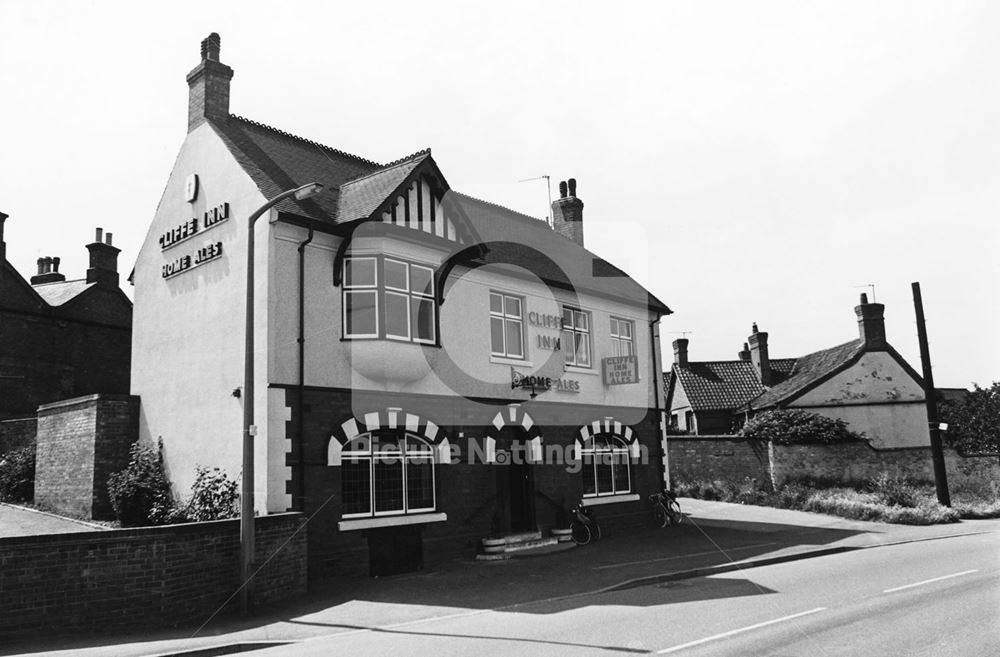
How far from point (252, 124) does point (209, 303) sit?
5200 millimetres

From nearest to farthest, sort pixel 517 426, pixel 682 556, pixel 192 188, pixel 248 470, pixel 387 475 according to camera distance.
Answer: pixel 248 470, pixel 387 475, pixel 682 556, pixel 192 188, pixel 517 426

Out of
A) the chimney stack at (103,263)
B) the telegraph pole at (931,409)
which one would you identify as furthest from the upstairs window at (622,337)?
the chimney stack at (103,263)

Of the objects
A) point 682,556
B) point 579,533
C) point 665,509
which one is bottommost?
point 682,556

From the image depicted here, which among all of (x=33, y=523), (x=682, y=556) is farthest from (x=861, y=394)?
(x=33, y=523)

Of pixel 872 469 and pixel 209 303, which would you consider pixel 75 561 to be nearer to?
pixel 209 303

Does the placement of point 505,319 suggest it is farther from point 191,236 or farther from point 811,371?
point 811,371

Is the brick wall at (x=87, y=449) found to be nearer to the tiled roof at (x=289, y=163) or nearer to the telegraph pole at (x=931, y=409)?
the tiled roof at (x=289, y=163)

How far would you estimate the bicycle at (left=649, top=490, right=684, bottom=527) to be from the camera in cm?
2277

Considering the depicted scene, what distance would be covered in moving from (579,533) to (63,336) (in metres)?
20.2

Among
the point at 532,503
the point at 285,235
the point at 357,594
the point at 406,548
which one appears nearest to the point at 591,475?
the point at 532,503

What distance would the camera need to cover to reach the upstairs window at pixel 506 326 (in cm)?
1945

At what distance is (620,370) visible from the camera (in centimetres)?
2197

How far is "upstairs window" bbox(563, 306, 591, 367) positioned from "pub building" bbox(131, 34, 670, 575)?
14 centimetres

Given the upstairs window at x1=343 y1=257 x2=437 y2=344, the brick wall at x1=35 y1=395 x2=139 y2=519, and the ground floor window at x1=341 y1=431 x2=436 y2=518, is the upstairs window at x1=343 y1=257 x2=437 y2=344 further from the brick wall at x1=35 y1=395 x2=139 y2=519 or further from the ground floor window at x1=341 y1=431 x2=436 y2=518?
the brick wall at x1=35 y1=395 x2=139 y2=519
